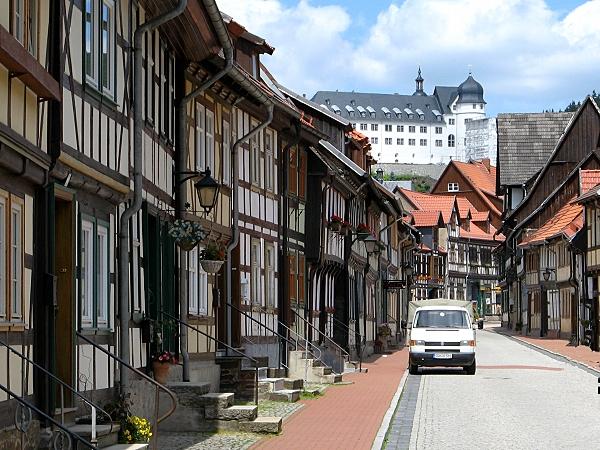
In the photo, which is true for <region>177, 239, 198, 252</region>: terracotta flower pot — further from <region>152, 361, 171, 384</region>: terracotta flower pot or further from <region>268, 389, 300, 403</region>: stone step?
<region>268, 389, 300, 403</region>: stone step

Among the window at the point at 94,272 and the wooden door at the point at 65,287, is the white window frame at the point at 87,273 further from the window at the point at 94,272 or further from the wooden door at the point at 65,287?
the wooden door at the point at 65,287

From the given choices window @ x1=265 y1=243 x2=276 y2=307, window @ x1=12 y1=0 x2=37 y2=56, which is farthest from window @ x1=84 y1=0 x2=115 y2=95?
window @ x1=265 y1=243 x2=276 y2=307

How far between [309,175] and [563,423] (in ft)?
49.5

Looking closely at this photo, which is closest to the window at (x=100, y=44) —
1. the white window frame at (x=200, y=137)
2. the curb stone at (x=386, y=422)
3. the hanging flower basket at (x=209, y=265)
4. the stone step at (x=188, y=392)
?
the stone step at (x=188, y=392)

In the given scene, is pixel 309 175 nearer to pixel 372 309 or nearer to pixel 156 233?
pixel 156 233

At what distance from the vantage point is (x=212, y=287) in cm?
2281

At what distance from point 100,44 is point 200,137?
7298mm

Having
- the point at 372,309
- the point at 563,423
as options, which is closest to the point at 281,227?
the point at 563,423

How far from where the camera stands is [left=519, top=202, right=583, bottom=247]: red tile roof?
60069 mm

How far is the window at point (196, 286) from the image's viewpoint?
68.3 ft

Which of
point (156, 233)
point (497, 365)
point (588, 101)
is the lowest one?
point (497, 365)

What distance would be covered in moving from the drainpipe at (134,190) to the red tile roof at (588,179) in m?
45.1

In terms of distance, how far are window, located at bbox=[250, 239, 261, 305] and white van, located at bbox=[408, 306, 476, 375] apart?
8967 mm

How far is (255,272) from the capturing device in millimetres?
26906
